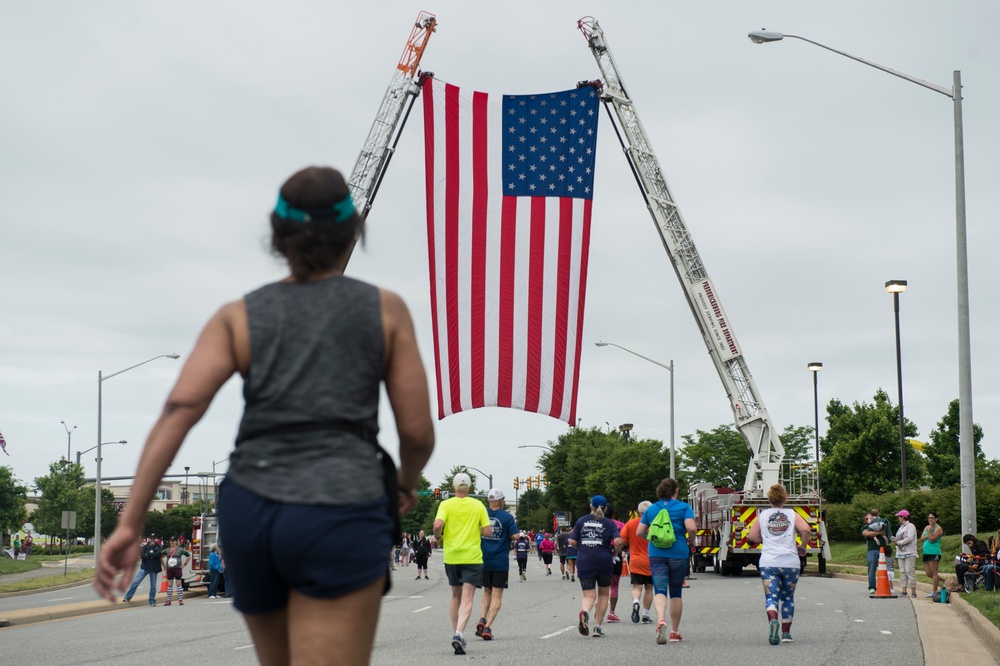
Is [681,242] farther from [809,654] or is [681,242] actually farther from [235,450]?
[235,450]

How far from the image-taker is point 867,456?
195ft

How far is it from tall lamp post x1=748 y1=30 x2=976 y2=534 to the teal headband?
59.7 ft

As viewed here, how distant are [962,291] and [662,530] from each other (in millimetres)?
9986

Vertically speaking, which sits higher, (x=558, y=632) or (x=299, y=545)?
(x=299, y=545)

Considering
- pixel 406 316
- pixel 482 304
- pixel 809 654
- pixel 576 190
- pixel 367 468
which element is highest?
pixel 576 190

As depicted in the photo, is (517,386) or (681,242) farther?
(681,242)

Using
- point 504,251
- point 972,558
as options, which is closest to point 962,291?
point 972,558

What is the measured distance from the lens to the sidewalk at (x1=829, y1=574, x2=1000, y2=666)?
1148 cm

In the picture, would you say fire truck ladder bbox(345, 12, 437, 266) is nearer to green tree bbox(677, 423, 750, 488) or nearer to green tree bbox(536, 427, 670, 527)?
green tree bbox(536, 427, 670, 527)

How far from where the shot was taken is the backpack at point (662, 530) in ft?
43.1

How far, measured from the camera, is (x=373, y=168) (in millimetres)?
34594

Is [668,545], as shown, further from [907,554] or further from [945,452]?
[945,452]

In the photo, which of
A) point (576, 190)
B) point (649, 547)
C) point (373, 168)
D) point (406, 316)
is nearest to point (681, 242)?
point (373, 168)

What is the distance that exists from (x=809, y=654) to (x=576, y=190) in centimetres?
1203
